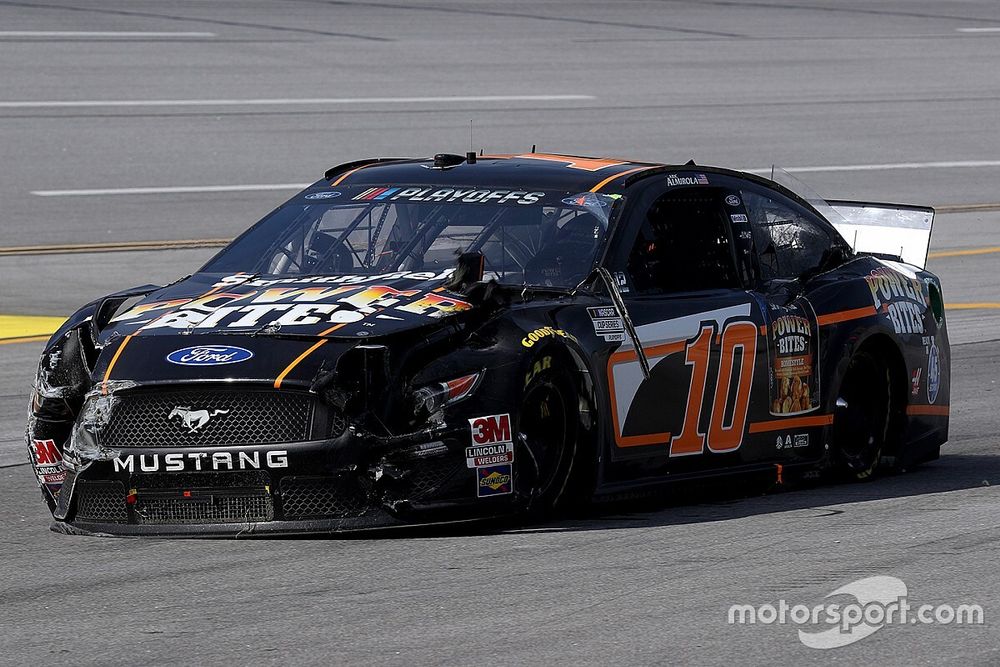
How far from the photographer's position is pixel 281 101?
2536cm

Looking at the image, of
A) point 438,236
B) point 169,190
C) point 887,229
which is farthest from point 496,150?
point 438,236

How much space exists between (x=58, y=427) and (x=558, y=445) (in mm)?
1848

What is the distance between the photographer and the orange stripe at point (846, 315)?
8125 millimetres

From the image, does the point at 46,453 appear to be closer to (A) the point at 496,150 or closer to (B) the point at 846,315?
(B) the point at 846,315

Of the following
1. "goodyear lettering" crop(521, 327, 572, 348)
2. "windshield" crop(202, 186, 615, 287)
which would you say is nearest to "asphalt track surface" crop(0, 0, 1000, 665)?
"goodyear lettering" crop(521, 327, 572, 348)

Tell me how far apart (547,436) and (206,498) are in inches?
51.0

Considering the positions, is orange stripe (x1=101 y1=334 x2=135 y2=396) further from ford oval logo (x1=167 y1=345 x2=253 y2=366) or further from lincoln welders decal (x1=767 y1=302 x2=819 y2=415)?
lincoln welders decal (x1=767 y1=302 x2=819 y2=415)

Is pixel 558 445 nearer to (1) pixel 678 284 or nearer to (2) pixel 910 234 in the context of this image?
(1) pixel 678 284

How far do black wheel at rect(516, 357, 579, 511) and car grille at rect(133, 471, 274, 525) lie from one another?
95cm

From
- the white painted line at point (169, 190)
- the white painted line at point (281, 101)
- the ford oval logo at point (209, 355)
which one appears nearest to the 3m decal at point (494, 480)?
the ford oval logo at point (209, 355)

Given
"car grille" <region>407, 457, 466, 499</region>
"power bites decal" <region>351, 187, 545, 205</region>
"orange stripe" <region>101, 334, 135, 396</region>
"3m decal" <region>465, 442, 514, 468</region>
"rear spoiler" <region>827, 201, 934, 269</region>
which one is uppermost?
"power bites decal" <region>351, 187, 545, 205</region>

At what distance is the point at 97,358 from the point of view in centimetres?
661

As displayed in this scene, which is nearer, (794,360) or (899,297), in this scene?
(794,360)

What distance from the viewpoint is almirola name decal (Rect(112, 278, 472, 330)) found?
21.4 feet
